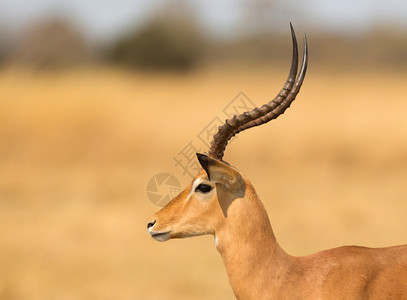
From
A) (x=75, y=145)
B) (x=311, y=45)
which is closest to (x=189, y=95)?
(x=75, y=145)

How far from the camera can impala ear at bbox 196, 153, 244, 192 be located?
16.4 feet

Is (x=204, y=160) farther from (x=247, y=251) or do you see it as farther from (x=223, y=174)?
(x=247, y=251)

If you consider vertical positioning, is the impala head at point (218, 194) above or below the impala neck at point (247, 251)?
above

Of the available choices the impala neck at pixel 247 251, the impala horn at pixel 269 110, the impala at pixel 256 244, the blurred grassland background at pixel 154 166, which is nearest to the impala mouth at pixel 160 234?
the impala at pixel 256 244

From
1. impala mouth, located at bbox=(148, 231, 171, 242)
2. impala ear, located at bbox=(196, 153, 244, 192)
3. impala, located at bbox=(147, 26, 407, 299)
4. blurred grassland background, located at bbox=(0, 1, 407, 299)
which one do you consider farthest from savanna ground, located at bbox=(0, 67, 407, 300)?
impala ear, located at bbox=(196, 153, 244, 192)

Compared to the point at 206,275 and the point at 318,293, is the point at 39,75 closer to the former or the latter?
the point at 206,275

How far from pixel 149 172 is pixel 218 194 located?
40.7 feet

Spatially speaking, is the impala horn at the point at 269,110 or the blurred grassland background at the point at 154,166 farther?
the blurred grassland background at the point at 154,166

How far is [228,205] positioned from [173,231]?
0.41 meters

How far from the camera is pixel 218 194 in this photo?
207 inches

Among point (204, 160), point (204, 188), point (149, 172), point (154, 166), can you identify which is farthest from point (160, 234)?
point (154, 166)

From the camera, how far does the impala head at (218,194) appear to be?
17.1 feet

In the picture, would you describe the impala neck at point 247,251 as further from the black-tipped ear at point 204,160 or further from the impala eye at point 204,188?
the black-tipped ear at point 204,160

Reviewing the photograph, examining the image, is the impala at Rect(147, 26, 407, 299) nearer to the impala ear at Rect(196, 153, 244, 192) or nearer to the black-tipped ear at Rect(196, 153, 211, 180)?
the impala ear at Rect(196, 153, 244, 192)
